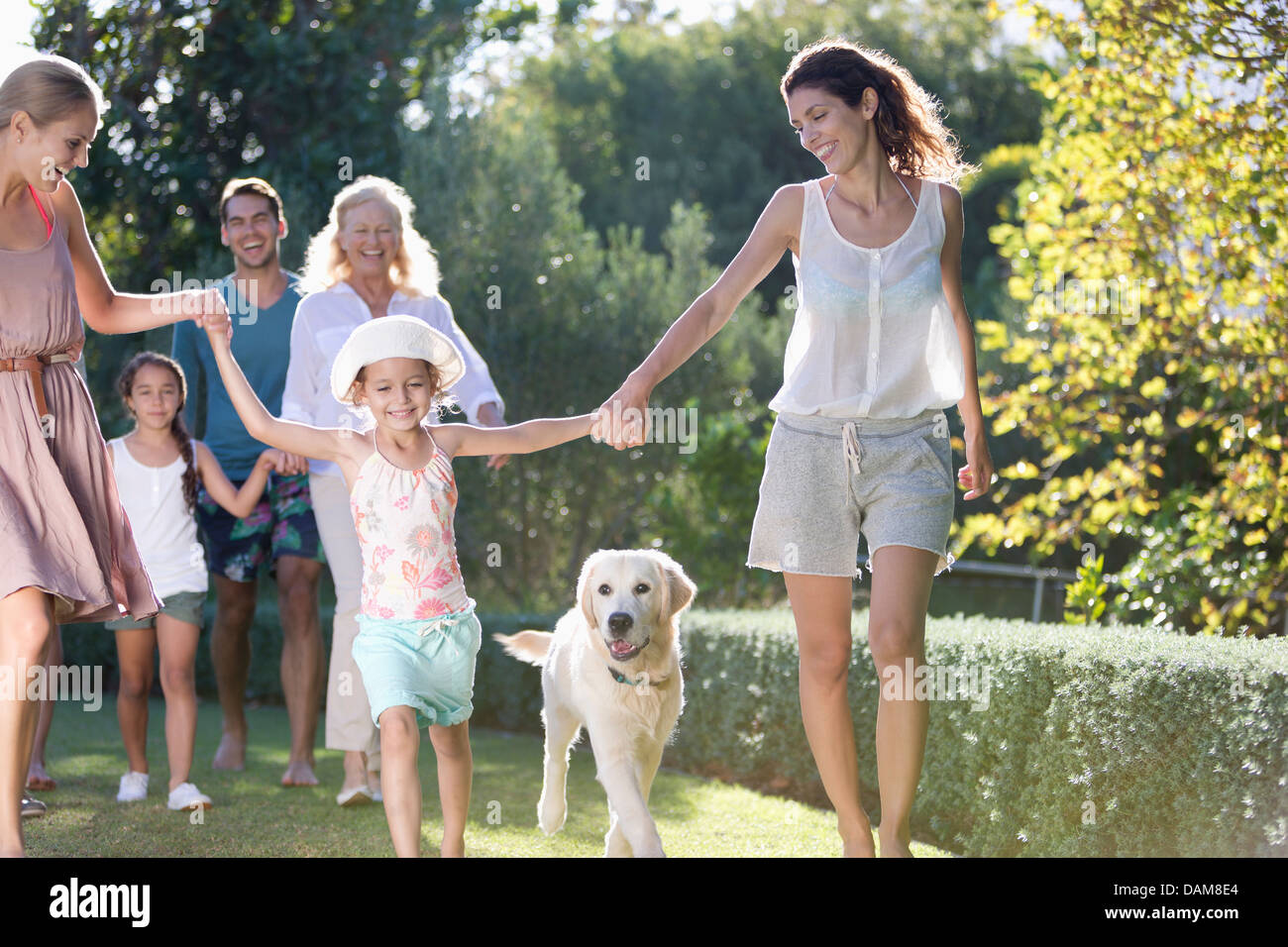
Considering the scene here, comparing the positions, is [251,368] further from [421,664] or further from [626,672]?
[421,664]

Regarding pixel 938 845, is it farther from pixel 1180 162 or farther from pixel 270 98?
pixel 270 98

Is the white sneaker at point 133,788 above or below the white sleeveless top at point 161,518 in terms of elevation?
below

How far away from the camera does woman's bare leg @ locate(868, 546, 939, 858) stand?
12.6 feet

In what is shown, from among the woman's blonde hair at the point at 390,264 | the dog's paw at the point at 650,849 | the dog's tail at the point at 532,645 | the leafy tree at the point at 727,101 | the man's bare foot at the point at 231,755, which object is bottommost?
the man's bare foot at the point at 231,755

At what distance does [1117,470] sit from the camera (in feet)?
25.0

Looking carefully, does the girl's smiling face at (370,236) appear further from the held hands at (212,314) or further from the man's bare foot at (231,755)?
the man's bare foot at (231,755)

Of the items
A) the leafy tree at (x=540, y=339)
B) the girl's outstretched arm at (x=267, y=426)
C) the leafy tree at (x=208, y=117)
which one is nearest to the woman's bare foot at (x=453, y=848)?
the girl's outstretched arm at (x=267, y=426)

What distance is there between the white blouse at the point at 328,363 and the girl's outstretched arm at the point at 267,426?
1500mm

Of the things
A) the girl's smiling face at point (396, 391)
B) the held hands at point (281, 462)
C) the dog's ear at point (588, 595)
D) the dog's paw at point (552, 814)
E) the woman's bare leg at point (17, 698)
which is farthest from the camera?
the held hands at point (281, 462)

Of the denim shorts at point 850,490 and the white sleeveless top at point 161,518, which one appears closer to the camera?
the denim shorts at point 850,490

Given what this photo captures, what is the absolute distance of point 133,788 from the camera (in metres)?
5.92

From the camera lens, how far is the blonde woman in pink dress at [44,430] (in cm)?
371
